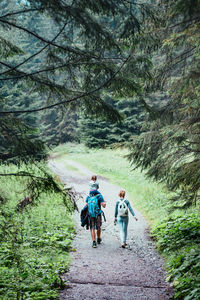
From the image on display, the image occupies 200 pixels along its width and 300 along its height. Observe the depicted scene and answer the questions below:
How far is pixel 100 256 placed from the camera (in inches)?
312

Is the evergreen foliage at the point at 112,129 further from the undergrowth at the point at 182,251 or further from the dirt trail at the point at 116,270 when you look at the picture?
the undergrowth at the point at 182,251

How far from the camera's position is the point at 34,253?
20.5 feet


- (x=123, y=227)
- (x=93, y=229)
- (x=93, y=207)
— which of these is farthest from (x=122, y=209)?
(x=93, y=229)

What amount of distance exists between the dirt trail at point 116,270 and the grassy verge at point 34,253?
1.09 ft

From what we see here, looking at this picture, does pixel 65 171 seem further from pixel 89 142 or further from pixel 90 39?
pixel 90 39

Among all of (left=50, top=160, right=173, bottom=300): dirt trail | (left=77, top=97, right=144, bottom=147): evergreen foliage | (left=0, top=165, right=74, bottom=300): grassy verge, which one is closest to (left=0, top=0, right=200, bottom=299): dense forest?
(left=0, top=165, right=74, bottom=300): grassy verge

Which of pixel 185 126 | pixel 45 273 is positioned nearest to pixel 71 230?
pixel 45 273

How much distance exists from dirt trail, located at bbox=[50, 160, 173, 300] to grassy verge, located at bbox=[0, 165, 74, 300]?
0.33m

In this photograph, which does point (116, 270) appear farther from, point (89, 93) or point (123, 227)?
point (89, 93)

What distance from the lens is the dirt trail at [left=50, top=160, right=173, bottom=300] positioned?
18.1 ft

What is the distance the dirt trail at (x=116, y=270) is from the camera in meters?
5.52

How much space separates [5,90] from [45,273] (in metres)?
20.4

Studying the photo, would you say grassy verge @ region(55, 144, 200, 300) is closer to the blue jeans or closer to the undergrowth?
the undergrowth

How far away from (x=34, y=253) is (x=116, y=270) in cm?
194
